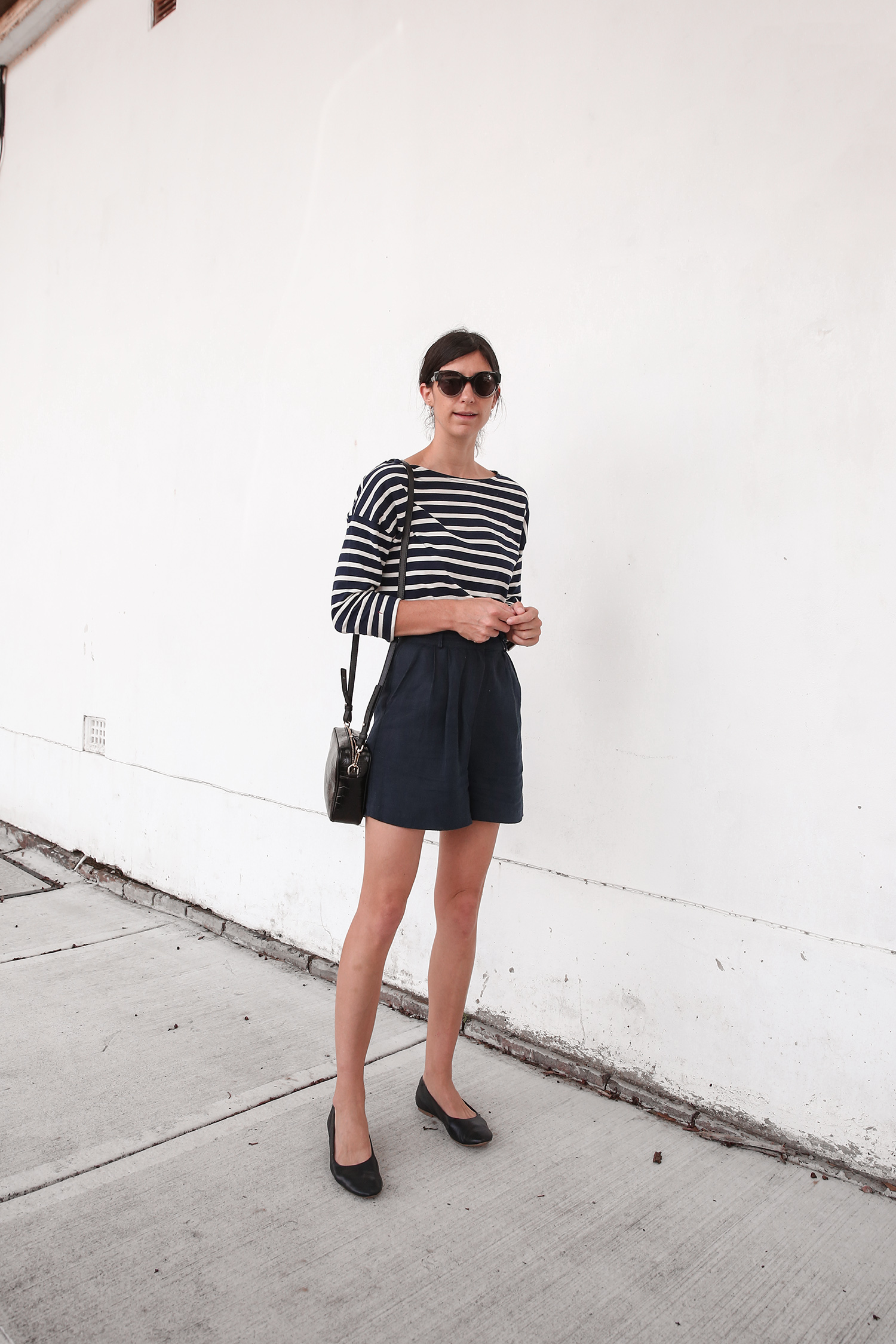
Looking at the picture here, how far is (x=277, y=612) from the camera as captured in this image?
324cm

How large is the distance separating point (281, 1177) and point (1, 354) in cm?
451

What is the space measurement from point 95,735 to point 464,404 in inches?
115

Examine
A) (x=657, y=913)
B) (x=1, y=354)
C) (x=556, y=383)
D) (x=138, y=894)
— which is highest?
(x=1, y=354)

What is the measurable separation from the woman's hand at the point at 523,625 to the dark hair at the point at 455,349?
50 centimetres

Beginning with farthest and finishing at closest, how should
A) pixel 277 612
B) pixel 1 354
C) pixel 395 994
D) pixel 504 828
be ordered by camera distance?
pixel 1 354 < pixel 277 612 < pixel 395 994 < pixel 504 828

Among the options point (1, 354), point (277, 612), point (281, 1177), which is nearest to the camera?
point (281, 1177)

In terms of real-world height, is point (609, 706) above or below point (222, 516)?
below

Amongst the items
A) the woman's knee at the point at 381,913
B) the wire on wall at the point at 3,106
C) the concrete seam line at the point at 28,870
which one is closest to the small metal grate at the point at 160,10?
the wire on wall at the point at 3,106

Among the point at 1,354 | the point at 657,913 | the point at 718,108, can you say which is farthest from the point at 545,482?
the point at 1,354

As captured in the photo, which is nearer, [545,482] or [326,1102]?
[326,1102]

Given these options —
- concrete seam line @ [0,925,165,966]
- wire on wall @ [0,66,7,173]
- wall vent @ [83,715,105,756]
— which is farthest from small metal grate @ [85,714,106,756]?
wire on wall @ [0,66,7,173]

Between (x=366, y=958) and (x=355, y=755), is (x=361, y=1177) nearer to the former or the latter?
(x=366, y=958)

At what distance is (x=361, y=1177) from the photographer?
1773 mm

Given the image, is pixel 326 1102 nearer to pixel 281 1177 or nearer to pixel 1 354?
pixel 281 1177
